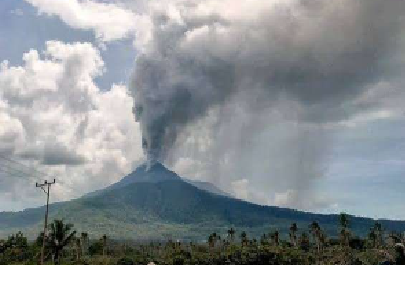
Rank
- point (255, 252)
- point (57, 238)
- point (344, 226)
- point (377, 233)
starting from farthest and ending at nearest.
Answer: point (377, 233) → point (344, 226) → point (57, 238) → point (255, 252)

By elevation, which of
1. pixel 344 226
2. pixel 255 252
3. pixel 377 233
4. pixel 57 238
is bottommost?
pixel 255 252

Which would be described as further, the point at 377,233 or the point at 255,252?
the point at 377,233

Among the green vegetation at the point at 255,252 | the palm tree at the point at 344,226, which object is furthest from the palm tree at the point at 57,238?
the palm tree at the point at 344,226

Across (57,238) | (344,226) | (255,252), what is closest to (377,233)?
(344,226)

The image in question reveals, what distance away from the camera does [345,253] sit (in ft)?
226

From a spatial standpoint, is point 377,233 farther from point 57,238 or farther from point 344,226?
point 57,238

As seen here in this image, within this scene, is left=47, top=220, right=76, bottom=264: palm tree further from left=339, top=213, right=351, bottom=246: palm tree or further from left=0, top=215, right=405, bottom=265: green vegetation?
left=339, top=213, right=351, bottom=246: palm tree

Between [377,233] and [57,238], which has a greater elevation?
[377,233]

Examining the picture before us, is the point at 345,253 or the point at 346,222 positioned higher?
the point at 346,222
